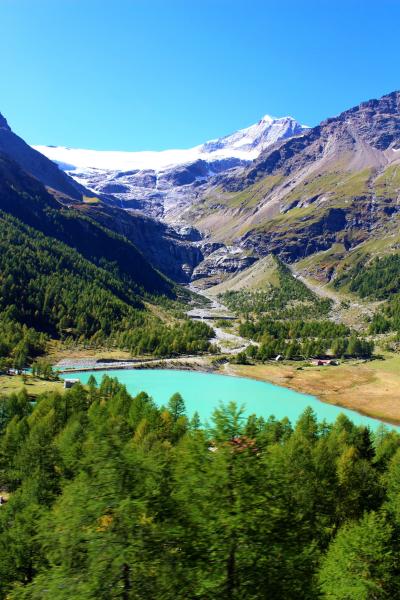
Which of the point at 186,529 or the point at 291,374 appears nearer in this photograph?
the point at 186,529

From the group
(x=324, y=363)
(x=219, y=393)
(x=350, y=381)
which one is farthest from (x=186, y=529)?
(x=324, y=363)

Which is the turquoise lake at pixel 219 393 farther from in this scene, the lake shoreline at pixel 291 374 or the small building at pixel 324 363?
the small building at pixel 324 363

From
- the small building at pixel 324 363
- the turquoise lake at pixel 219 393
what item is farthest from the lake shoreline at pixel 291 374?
the small building at pixel 324 363

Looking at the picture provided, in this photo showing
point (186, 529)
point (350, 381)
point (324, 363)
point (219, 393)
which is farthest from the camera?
point (324, 363)

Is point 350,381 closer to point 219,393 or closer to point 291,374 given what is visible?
point 291,374

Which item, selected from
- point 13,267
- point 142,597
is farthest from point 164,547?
point 13,267

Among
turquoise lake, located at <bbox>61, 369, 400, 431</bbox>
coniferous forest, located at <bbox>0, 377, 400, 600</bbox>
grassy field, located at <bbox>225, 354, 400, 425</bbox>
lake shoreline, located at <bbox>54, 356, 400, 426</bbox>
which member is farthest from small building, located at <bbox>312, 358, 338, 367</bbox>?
coniferous forest, located at <bbox>0, 377, 400, 600</bbox>

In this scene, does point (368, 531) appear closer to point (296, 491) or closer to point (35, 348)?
point (296, 491)
